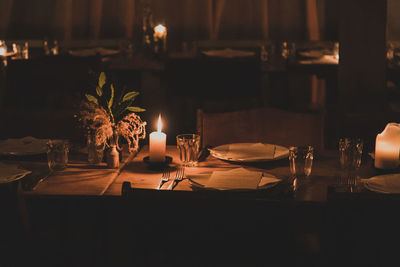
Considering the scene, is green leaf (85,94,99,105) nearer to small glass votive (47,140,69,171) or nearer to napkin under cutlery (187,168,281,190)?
small glass votive (47,140,69,171)

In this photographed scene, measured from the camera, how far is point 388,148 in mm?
1718

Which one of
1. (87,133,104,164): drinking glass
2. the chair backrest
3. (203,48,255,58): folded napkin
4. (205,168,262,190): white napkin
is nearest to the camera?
(205,168,262,190): white napkin

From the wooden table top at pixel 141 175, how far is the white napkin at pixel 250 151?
0.04 meters

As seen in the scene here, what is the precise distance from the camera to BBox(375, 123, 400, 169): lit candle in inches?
67.3

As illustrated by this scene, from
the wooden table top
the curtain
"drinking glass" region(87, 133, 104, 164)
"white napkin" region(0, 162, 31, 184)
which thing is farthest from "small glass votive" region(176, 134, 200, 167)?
the curtain

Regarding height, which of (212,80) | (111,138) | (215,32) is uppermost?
(215,32)

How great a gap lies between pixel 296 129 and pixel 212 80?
733 millimetres

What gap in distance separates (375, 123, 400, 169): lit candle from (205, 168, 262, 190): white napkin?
1.38ft

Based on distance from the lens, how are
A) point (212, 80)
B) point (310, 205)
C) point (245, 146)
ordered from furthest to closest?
point (212, 80), point (245, 146), point (310, 205)

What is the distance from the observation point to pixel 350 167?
172 centimetres

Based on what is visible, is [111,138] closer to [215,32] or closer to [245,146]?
[245,146]

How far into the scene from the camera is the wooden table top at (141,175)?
1.52 meters

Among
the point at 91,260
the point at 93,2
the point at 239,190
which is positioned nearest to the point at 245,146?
the point at 239,190

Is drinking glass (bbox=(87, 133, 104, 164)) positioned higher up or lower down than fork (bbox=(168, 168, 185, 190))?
higher up
